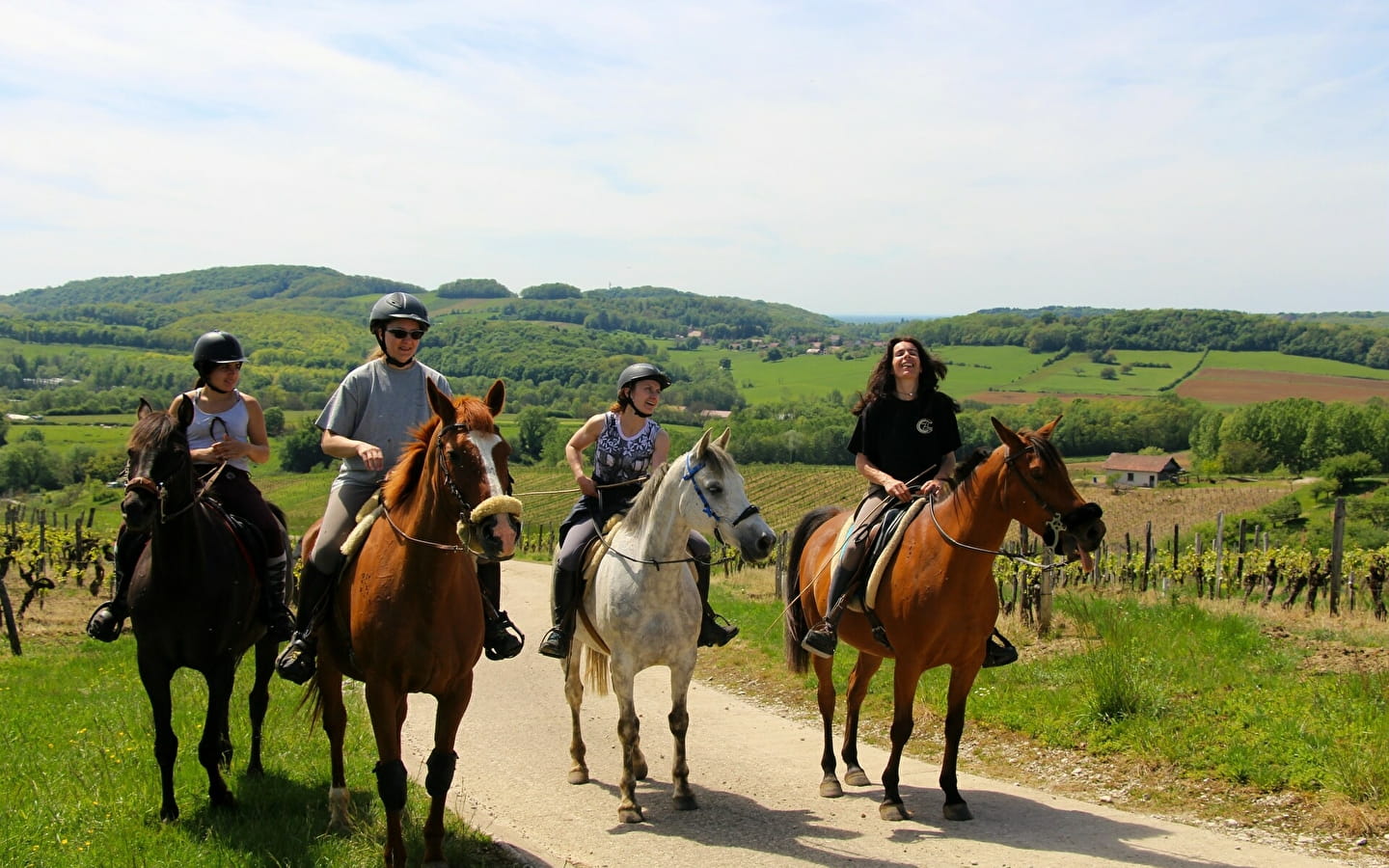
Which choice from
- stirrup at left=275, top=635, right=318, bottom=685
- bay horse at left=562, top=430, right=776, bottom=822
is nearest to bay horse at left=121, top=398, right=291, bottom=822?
stirrup at left=275, top=635, right=318, bottom=685

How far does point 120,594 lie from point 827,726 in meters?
5.22

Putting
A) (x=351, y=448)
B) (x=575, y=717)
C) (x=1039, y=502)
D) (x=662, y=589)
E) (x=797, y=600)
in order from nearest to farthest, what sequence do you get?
1. (x=351, y=448)
2. (x=1039, y=502)
3. (x=662, y=589)
4. (x=575, y=717)
5. (x=797, y=600)

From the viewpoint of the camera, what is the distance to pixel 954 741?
685cm

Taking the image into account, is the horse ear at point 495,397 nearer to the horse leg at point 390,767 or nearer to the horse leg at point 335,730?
the horse leg at point 390,767

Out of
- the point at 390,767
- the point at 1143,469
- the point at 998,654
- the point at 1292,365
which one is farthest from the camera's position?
the point at 1292,365

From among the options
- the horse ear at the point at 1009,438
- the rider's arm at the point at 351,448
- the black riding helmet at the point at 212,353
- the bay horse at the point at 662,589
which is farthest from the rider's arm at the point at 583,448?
the horse ear at the point at 1009,438

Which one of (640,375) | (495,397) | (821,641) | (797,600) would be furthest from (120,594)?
(797,600)

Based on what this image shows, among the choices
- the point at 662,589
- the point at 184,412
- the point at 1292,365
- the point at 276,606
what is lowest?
the point at 276,606

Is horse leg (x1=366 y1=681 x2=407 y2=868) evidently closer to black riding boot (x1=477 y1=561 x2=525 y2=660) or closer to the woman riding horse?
black riding boot (x1=477 y1=561 x2=525 y2=660)

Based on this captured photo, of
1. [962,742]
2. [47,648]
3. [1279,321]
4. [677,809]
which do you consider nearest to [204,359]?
[677,809]

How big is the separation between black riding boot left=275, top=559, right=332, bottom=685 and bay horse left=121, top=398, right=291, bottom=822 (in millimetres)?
727

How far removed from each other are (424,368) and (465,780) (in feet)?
10.9

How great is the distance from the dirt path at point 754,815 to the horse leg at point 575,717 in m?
0.12

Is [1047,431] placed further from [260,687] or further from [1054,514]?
[260,687]
